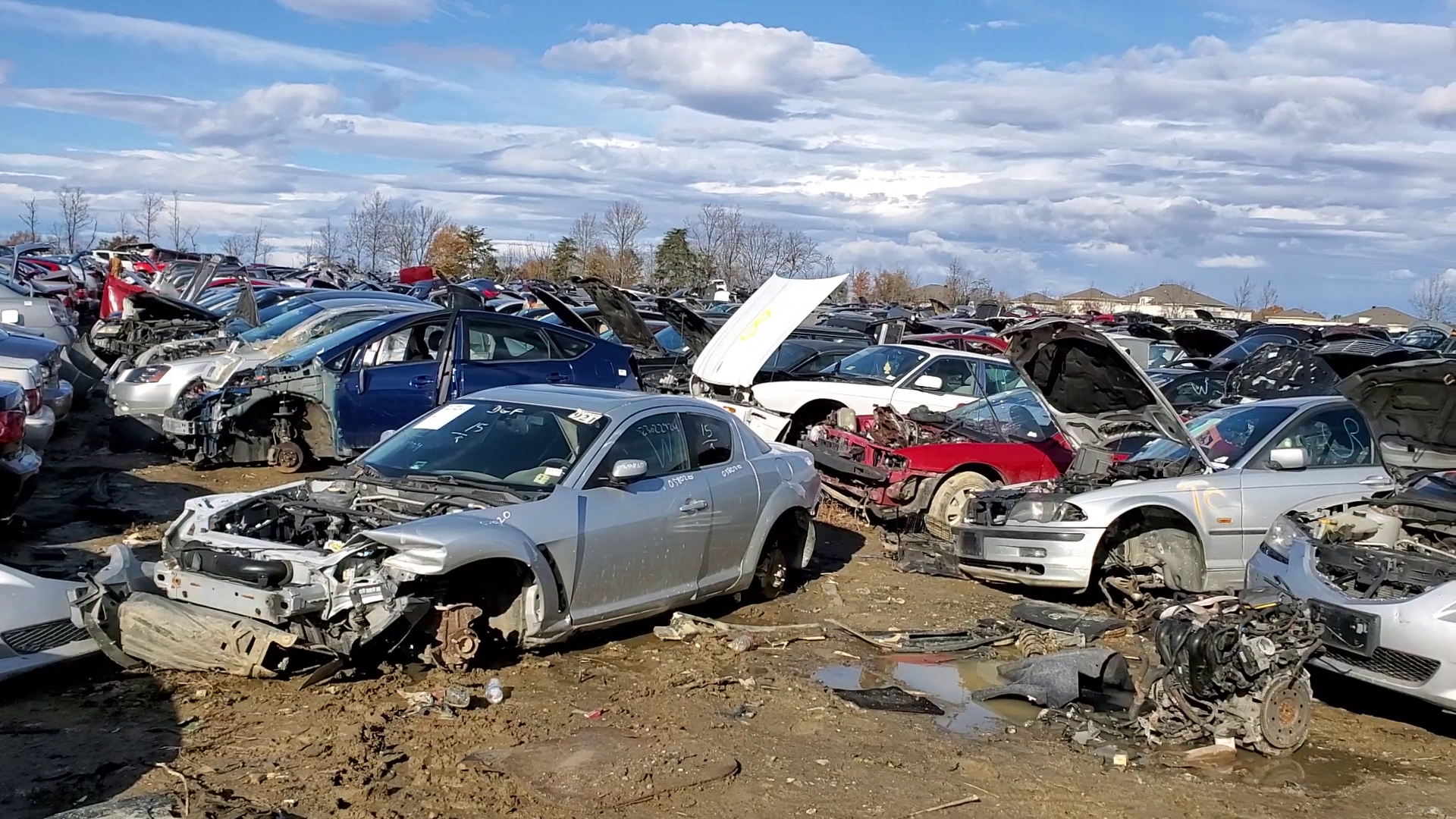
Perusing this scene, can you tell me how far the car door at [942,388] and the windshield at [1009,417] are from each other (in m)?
0.78

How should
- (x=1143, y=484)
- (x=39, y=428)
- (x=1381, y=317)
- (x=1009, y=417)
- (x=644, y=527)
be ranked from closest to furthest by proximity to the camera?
(x=644, y=527)
(x=1143, y=484)
(x=39, y=428)
(x=1009, y=417)
(x=1381, y=317)

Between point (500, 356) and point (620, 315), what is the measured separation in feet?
8.95

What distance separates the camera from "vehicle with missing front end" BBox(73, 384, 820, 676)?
19.0 ft

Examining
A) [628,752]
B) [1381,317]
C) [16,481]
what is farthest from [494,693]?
[1381,317]

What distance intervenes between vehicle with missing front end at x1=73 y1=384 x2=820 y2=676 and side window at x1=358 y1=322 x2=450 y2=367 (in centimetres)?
480

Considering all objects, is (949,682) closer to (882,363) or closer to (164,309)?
(882,363)

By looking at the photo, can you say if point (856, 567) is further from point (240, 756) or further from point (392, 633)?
point (240, 756)

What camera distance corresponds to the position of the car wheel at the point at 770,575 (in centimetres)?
864

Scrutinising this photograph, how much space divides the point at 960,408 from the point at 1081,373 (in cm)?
240

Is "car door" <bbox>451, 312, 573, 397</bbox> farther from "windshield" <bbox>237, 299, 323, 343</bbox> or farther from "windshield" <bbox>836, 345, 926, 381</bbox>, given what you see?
"windshield" <bbox>836, 345, 926, 381</bbox>

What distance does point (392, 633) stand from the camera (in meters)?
5.98

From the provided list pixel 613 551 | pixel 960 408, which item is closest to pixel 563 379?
pixel 960 408

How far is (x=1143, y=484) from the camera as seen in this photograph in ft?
29.7

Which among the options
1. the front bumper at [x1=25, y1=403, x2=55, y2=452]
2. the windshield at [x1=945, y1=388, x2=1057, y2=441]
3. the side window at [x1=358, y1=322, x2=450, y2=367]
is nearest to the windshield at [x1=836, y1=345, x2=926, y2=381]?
the windshield at [x1=945, y1=388, x2=1057, y2=441]
